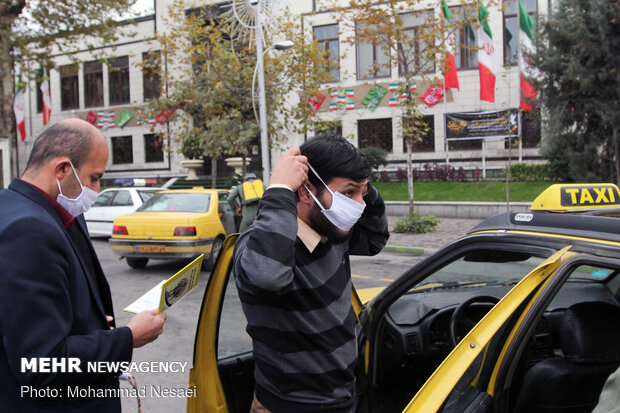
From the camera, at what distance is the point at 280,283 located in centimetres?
167

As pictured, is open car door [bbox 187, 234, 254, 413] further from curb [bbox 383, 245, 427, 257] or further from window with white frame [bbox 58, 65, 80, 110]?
window with white frame [bbox 58, 65, 80, 110]

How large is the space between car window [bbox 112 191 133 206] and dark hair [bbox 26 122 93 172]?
460 inches

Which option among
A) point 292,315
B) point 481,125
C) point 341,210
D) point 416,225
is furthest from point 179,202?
point 481,125

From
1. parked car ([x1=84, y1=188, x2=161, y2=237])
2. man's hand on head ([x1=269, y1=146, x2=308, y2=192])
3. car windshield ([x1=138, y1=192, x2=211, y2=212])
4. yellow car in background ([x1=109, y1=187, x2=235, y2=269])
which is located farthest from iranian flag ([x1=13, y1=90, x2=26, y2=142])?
man's hand on head ([x1=269, y1=146, x2=308, y2=192])

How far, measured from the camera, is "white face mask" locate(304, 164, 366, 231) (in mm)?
1958

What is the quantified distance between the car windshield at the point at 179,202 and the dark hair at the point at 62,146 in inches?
305

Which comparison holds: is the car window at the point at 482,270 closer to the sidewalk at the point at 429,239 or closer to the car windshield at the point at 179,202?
the car windshield at the point at 179,202

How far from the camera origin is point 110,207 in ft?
→ 42.7

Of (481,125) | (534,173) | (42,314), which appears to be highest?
(481,125)

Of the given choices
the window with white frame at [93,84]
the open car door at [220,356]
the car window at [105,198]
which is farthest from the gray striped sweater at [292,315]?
the window with white frame at [93,84]

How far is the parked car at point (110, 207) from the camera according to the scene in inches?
508

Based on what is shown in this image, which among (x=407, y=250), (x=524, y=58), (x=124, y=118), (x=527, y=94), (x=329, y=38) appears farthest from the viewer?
(x=124, y=118)

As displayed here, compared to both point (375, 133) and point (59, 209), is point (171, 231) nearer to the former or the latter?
point (59, 209)

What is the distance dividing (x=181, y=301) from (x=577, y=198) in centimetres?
604
